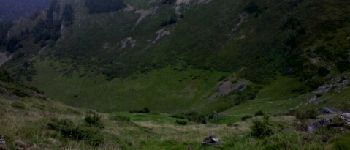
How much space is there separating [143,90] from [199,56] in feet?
63.3

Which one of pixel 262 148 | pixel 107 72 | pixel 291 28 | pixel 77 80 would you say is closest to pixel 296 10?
pixel 291 28

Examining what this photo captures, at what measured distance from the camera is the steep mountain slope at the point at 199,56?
9725 centimetres

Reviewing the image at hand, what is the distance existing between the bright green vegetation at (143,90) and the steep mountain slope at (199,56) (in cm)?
29

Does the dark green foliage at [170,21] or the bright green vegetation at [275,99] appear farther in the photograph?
the dark green foliage at [170,21]

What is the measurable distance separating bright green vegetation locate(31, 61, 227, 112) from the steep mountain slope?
292 millimetres

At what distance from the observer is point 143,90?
121312 millimetres

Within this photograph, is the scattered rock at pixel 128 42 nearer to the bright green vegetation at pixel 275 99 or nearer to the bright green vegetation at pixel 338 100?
the bright green vegetation at pixel 275 99

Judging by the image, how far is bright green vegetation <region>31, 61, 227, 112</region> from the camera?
108875mm

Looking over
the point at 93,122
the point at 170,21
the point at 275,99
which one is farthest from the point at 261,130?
the point at 170,21

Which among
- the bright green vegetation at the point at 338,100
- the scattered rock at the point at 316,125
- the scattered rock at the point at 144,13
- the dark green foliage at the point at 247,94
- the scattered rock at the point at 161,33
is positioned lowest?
the scattered rock at the point at 316,125

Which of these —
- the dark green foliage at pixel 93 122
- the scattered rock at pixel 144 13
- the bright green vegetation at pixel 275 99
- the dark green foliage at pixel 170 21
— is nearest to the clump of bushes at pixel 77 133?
the dark green foliage at pixel 93 122

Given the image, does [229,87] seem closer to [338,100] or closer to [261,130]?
[338,100]

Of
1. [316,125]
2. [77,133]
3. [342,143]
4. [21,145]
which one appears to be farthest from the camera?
[77,133]

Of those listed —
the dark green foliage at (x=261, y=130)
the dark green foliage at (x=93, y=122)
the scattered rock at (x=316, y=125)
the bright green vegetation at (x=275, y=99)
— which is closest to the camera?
the scattered rock at (x=316, y=125)
